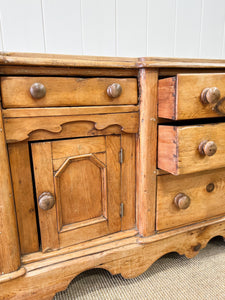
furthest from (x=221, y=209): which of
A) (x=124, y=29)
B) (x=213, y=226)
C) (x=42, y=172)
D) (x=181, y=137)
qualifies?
(x=124, y=29)

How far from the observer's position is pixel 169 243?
82 cm

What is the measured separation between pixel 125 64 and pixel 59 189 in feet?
1.42

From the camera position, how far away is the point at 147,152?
0.73m

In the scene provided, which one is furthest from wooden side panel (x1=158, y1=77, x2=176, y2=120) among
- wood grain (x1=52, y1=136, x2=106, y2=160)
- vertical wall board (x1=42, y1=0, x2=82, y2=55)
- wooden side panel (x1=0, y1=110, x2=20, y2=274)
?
vertical wall board (x1=42, y1=0, x2=82, y2=55)

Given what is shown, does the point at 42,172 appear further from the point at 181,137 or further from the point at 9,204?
the point at 181,137

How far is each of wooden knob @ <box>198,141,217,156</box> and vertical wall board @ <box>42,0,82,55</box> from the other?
76 centimetres

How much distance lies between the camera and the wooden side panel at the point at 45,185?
640mm

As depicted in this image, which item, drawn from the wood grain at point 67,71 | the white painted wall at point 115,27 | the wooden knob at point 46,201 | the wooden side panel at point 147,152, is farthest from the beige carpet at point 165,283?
the white painted wall at point 115,27

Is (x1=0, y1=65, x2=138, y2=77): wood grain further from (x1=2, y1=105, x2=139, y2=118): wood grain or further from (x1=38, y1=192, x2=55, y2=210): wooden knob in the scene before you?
(x1=38, y1=192, x2=55, y2=210): wooden knob

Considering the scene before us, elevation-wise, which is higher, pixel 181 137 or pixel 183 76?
pixel 183 76

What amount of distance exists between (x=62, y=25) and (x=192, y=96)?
73cm

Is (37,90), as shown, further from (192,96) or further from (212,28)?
(212,28)

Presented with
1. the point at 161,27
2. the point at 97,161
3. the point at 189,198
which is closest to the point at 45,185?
the point at 97,161

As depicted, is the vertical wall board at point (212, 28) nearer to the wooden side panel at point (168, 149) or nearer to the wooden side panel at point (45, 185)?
the wooden side panel at point (168, 149)
